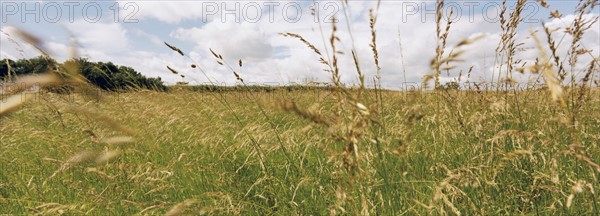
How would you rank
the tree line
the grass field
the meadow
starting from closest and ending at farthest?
the tree line → the meadow → the grass field

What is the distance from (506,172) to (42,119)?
19.2 ft

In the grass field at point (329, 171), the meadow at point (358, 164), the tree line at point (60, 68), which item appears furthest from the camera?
the grass field at point (329, 171)

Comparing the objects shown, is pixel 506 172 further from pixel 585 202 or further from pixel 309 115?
pixel 309 115

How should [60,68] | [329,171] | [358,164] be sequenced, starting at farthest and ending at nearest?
[329,171]
[358,164]
[60,68]

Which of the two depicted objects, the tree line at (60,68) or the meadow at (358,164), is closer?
the tree line at (60,68)

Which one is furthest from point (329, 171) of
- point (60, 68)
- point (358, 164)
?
point (60, 68)

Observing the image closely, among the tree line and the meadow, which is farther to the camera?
the meadow

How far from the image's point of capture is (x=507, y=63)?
104 inches

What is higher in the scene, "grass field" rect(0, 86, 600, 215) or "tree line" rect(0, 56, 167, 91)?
"tree line" rect(0, 56, 167, 91)

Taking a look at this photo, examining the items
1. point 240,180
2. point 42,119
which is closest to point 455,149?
point 240,180

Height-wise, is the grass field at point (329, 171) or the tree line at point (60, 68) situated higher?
the tree line at point (60, 68)

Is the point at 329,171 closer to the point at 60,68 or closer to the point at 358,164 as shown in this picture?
the point at 358,164

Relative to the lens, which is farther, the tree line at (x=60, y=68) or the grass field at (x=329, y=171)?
the grass field at (x=329, y=171)

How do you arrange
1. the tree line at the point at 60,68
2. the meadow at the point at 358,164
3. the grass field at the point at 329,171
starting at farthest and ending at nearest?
the grass field at the point at 329,171, the meadow at the point at 358,164, the tree line at the point at 60,68
